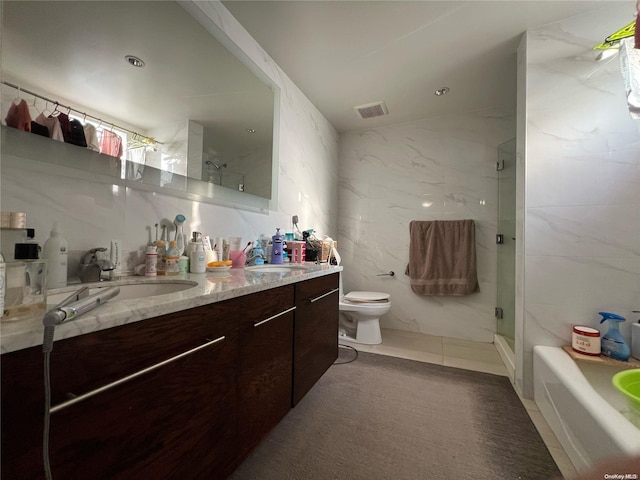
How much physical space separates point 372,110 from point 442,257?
161cm

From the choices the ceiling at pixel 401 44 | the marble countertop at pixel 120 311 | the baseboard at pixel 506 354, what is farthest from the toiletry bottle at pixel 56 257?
the baseboard at pixel 506 354

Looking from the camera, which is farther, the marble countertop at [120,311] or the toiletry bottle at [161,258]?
the toiletry bottle at [161,258]

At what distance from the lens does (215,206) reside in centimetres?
146

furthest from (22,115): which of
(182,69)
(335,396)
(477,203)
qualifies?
(477,203)

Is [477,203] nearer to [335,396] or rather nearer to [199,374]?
[335,396]

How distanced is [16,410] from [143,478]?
341mm

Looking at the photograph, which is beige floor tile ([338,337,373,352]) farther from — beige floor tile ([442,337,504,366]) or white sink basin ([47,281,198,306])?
white sink basin ([47,281,198,306])

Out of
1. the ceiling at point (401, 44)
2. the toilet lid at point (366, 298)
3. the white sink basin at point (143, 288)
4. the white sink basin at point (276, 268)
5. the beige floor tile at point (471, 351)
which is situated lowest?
the beige floor tile at point (471, 351)

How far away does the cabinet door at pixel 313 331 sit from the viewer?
121 centimetres

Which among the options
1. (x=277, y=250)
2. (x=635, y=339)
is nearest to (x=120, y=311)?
(x=277, y=250)

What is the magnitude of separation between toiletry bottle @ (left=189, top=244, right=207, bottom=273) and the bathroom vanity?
24cm

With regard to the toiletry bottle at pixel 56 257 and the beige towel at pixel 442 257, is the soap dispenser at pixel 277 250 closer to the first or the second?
the toiletry bottle at pixel 56 257

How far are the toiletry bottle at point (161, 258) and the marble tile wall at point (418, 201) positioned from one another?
6.94ft

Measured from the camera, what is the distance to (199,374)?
71 centimetres
